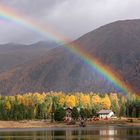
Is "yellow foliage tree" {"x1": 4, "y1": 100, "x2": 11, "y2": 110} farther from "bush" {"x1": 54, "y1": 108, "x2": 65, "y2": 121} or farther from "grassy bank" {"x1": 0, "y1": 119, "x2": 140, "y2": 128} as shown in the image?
"bush" {"x1": 54, "y1": 108, "x2": 65, "y2": 121}

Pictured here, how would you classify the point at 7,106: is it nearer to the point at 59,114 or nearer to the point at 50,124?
the point at 59,114

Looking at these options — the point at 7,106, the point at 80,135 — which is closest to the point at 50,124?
the point at 7,106

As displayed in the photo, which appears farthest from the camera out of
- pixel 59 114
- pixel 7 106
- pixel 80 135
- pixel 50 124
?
pixel 7 106

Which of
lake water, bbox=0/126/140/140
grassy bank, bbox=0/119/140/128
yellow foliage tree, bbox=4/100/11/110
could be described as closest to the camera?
lake water, bbox=0/126/140/140

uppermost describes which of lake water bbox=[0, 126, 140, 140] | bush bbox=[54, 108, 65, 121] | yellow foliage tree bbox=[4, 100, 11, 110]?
yellow foliage tree bbox=[4, 100, 11, 110]

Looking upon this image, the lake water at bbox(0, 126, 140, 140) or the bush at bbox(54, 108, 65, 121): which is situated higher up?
the bush at bbox(54, 108, 65, 121)

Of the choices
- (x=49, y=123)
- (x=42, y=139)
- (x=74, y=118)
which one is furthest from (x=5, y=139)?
(x=74, y=118)

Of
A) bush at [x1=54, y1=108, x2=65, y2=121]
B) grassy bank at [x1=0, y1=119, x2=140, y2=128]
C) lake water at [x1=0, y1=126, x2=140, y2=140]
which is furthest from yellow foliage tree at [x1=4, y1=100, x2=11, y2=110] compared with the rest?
lake water at [x1=0, y1=126, x2=140, y2=140]

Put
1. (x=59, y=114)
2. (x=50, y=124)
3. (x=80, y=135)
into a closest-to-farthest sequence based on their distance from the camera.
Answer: (x=80, y=135) < (x=50, y=124) < (x=59, y=114)

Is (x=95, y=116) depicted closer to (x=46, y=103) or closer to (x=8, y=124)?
(x=46, y=103)

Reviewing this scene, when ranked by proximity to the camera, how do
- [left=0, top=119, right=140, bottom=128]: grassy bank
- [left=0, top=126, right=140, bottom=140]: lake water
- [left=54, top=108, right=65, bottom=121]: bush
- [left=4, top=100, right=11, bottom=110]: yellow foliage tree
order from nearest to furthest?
[left=0, top=126, right=140, bottom=140]: lake water < [left=0, top=119, right=140, bottom=128]: grassy bank < [left=54, top=108, right=65, bottom=121]: bush < [left=4, top=100, right=11, bottom=110]: yellow foliage tree

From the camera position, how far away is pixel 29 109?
19825 cm

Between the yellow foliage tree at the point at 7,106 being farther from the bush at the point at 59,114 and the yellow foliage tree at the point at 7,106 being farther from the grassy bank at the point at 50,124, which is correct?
the bush at the point at 59,114

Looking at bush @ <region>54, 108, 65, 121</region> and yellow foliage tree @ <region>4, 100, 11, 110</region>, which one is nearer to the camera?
bush @ <region>54, 108, 65, 121</region>
